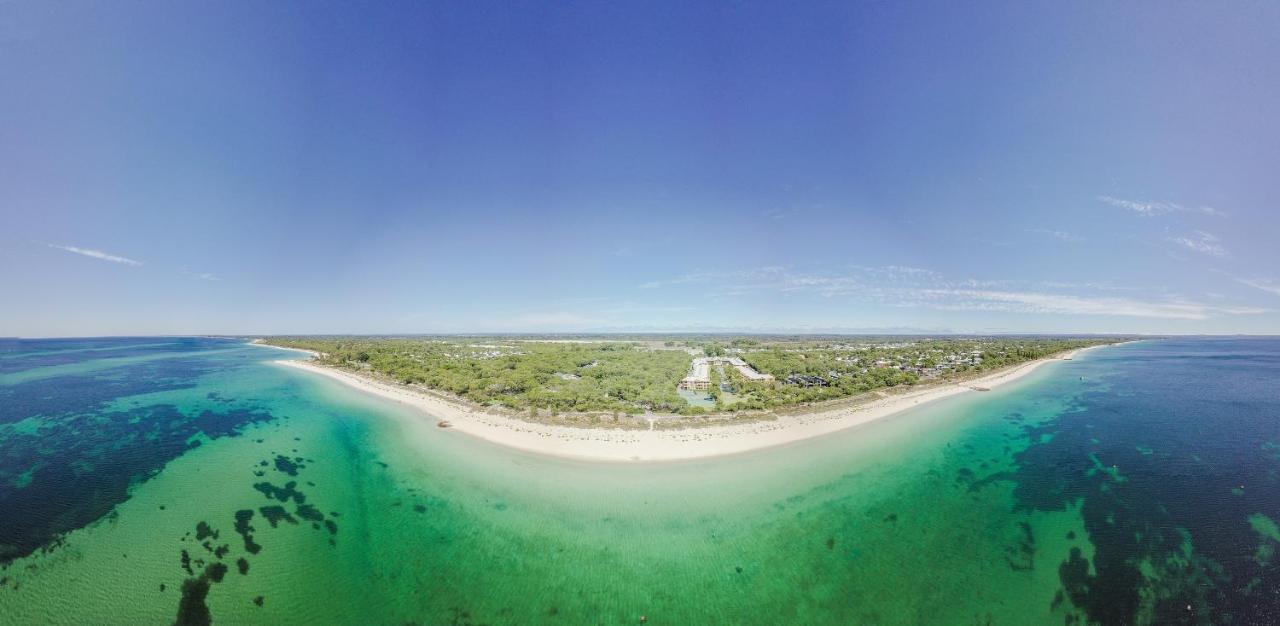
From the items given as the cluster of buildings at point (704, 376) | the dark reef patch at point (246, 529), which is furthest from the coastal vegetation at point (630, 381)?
the dark reef patch at point (246, 529)

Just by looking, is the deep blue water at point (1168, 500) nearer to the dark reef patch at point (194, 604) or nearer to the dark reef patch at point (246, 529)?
the dark reef patch at point (194, 604)

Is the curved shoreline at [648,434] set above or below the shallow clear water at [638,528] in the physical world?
above

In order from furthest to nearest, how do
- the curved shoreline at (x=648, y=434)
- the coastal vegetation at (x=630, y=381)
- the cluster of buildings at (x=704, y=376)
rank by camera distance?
the cluster of buildings at (x=704, y=376) < the coastal vegetation at (x=630, y=381) < the curved shoreline at (x=648, y=434)

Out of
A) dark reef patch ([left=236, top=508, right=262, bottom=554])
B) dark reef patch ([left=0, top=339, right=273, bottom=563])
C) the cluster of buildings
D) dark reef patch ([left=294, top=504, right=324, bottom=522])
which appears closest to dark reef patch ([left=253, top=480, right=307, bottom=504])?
dark reef patch ([left=294, top=504, right=324, bottom=522])

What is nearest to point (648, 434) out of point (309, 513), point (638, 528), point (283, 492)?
point (638, 528)

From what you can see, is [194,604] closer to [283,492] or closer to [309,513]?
[309,513]

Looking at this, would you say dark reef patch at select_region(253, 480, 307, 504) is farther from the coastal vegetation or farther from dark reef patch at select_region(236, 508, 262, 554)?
the coastal vegetation
